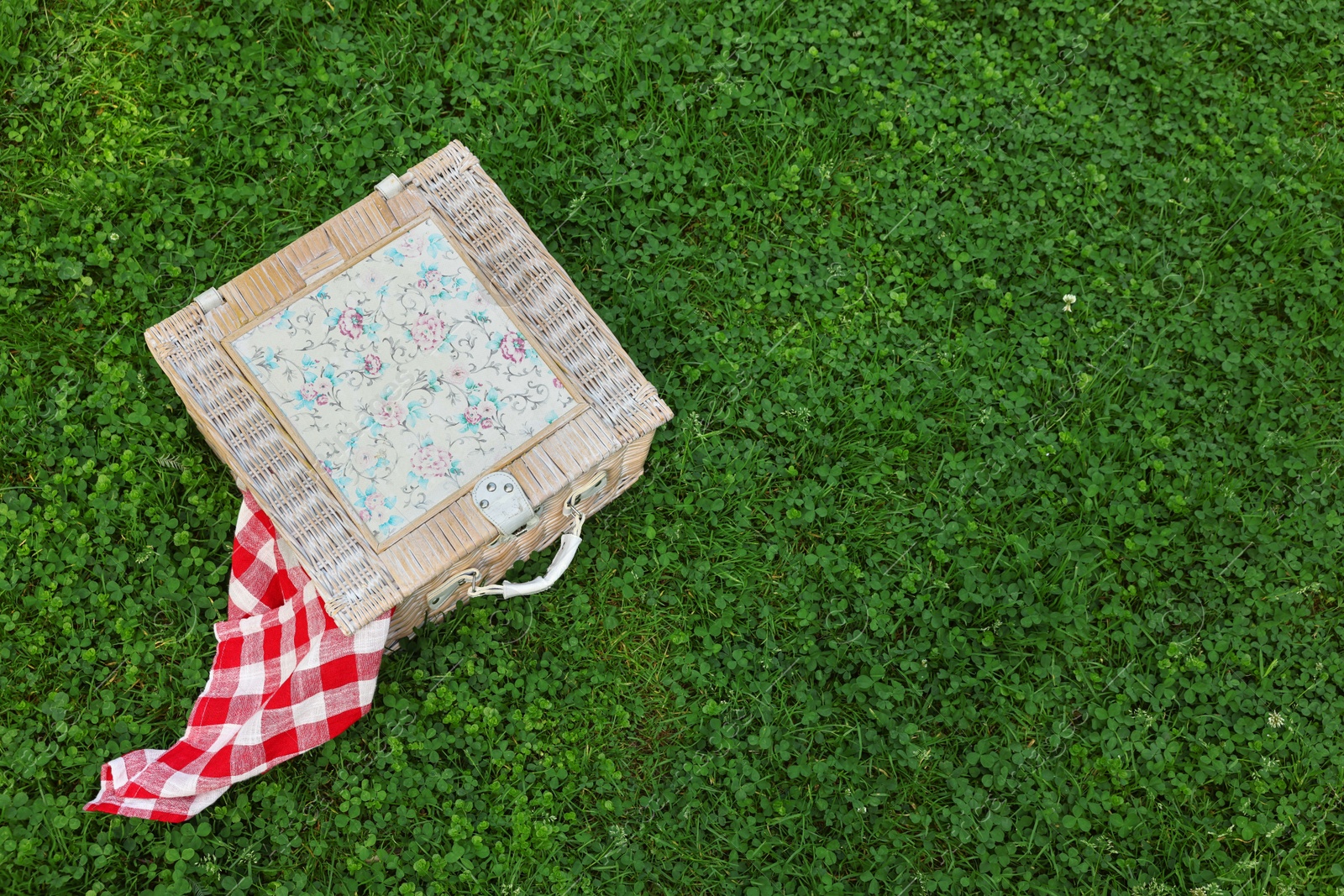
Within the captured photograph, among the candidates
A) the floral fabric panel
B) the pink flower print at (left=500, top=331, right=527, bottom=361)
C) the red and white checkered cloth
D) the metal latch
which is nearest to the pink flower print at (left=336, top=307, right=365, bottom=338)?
the floral fabric panel

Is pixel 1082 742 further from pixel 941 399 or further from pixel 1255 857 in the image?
pixel 941 399

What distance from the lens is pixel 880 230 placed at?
3963 mm

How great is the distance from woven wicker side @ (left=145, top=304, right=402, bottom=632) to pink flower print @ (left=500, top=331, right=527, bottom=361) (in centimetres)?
68

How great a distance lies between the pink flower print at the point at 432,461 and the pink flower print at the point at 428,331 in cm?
32

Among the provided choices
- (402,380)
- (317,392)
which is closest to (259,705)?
(317,392)

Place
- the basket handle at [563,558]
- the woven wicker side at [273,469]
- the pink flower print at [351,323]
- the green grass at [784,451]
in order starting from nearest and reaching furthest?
the woven wicker side at [273,469] → the pink flower print at [351,323] → the basket handle at [563,558] → the green grass at [784,451]

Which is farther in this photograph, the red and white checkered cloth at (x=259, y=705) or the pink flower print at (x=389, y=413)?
the red and white checkered cloth at (x=259, y=705)

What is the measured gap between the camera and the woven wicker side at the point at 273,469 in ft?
8.94

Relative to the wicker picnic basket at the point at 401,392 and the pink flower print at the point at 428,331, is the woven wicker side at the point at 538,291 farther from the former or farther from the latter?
the pink flower print at the point at 428,331

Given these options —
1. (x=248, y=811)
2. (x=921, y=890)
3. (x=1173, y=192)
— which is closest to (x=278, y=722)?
(x=248, y=811)

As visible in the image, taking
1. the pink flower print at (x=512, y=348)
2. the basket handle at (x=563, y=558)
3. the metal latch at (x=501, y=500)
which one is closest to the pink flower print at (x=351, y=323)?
the pink flower print at (x=512, y=348)

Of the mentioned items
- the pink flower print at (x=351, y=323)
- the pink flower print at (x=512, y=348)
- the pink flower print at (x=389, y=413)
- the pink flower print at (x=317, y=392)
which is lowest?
the pink flower print at (x=389, y=413)

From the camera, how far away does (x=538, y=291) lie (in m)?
3.02

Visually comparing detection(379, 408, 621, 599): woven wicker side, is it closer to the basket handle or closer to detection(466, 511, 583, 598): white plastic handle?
the basket handle
